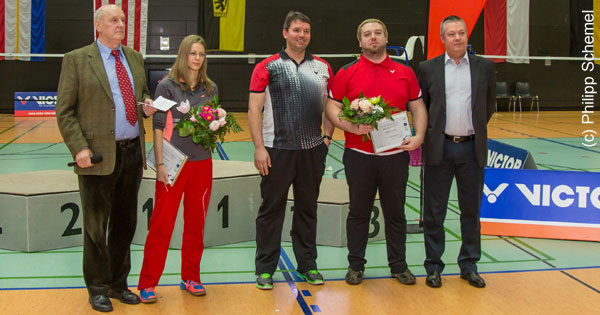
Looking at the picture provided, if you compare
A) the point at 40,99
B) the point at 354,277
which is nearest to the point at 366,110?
the point at 354,277

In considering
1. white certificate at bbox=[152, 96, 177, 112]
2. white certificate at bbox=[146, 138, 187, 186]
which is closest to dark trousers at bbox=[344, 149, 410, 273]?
white certificate at bbox=[146, 138, 187, 186]

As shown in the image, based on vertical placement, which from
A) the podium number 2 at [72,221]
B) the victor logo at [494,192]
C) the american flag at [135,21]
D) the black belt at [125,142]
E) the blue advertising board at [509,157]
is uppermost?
the american flag at [135,21]

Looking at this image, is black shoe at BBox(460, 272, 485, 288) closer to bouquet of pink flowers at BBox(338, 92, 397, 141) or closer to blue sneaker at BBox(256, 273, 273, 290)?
bouquet of pink flowers at BBox(338, 92, 397, 141)

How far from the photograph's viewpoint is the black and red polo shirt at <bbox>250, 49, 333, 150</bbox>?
4.00 meters

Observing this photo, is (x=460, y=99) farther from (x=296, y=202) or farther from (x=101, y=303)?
(x=101, y=303)

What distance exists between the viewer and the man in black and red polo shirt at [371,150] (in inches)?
160

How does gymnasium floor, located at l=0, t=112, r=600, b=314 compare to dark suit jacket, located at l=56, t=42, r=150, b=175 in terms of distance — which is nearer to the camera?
dark suit jacket, located at l=56, t=42, r=150, b=175

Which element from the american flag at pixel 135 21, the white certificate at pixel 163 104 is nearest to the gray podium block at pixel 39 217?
the white certificate at pixel 163 104

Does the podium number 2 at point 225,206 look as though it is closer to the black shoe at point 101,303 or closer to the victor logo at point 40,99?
the black shoe at point 101,303

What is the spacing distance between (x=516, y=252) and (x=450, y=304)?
144 centimetres

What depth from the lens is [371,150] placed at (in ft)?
13.5

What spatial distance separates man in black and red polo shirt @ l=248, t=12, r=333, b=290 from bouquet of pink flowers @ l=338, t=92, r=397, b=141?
0.82 ft

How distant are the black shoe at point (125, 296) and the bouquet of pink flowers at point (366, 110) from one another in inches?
68.4

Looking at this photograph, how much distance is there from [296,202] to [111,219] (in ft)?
4.01
